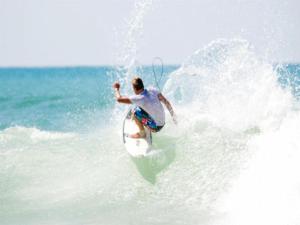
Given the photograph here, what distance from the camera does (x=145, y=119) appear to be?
8992 millimetres

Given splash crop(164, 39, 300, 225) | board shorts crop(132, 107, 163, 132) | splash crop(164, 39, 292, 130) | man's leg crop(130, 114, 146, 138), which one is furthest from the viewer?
splash crop(164, 39, 292, 130)

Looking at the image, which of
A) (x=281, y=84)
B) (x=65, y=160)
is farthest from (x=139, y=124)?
(x=281, y=84)

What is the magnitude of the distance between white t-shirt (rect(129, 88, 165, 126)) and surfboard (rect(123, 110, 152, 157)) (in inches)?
13.3

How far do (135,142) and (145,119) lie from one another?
50 centimetres

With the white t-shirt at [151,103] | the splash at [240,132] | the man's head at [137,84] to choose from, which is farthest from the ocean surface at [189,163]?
the man's head at [137,84]

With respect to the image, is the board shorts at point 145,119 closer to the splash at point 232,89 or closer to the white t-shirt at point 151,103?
the white t-shirt at point 151,103

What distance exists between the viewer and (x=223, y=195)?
794cm

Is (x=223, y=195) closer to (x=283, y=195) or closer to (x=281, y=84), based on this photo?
(x=283, y=195)

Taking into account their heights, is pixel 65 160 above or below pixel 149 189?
below

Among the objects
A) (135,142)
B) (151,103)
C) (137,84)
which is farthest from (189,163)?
(137,84)

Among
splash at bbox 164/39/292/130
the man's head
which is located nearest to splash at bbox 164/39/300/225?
splash at bbox 164/39/292/130

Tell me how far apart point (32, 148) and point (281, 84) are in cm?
601

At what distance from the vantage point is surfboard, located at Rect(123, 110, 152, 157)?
898 centimetres

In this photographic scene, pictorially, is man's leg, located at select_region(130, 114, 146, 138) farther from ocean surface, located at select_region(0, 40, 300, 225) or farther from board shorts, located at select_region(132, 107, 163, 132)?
ocean surface, located at select_region(0, 40, 300, 225)
